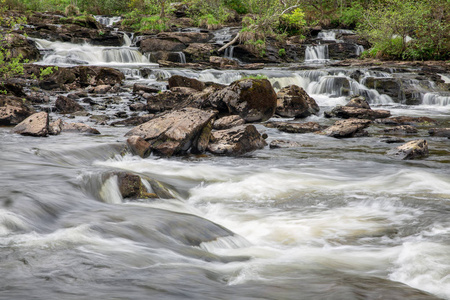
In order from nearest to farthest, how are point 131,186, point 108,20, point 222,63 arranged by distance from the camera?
point 131,186 < point 222,63 < point 108,20

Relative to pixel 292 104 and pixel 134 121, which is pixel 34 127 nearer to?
pixel 134 121

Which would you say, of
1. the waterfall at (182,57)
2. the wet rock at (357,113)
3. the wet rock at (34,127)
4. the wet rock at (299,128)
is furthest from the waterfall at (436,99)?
the wet rock at (34,127)

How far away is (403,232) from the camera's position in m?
4.77

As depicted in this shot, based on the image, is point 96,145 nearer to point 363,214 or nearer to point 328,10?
point 363,214

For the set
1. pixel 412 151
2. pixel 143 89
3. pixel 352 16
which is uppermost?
pixel 352 16

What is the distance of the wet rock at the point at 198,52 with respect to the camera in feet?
86.7

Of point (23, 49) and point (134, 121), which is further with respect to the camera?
point (23, 49)

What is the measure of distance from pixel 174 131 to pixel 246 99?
3630 millimetres

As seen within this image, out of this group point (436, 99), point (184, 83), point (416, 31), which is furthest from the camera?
point (416, 31)

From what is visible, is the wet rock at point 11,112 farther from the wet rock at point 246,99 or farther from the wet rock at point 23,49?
the wet rock at point 23,49

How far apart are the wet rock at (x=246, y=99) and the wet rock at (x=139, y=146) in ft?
12.4

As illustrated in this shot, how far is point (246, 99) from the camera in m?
11.9

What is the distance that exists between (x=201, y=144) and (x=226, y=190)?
2369 mm

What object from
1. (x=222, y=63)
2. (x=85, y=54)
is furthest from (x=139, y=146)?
(x=85, y=54)
